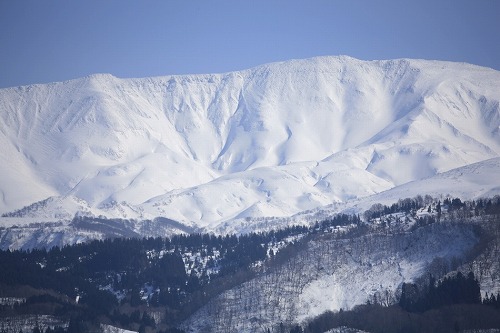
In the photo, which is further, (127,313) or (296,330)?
(127,313)

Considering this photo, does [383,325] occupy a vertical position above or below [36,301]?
below

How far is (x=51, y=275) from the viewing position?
598 ft

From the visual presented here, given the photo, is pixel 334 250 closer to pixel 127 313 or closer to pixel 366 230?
pixel 366 230

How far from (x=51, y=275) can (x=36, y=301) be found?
21.5 metres

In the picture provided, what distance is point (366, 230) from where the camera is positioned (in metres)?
192

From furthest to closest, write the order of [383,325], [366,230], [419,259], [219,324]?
1. [366,230]
2. [419,259]
3. [219,324]
4. [383,325]

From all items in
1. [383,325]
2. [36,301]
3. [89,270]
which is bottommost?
[383,325]

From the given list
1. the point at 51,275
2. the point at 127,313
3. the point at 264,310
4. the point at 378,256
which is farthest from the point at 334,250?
the point at 51,275

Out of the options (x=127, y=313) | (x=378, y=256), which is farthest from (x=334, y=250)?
(x=127, y=313)

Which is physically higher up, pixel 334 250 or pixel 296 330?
pixel 334 250

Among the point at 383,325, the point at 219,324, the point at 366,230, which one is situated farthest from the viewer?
the point at 366,230

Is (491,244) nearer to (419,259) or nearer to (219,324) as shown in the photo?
(419,259)

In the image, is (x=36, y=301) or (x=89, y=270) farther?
(x=89, y=270)

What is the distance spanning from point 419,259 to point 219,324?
3617 centimetres
